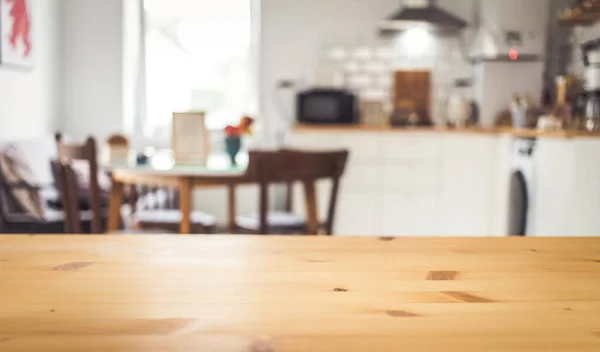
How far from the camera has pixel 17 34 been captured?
16.1ft

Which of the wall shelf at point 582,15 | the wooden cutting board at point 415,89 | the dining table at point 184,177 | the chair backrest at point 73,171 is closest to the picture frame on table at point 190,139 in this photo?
the dining table at point 184,177

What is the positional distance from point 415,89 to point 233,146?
274 cm

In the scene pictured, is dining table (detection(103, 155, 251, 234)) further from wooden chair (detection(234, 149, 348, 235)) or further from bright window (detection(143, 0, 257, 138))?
bright window (detection(143, 0, 257, 138))

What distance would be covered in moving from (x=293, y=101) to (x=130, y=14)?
Result: 61.3 inches

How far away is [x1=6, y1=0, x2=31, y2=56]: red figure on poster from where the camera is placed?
4824mm

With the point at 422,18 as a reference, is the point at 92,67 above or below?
below

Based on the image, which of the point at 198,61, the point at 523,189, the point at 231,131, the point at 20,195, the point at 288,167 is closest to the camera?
the point at 288,167

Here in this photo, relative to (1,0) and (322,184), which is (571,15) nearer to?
(322,184)

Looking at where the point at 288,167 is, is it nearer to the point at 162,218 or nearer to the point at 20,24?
the point at 162,218

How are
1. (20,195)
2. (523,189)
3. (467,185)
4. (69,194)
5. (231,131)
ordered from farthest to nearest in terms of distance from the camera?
1. (467,185)
2. (523,189)
3. (20,195)
4. (231,131)
5. (69,194)

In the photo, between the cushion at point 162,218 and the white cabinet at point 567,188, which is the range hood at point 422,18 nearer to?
the white cabinet at point 567,188

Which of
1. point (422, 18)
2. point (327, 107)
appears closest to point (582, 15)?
point (422, 18)

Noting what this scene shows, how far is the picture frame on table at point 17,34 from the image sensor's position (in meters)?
4.68

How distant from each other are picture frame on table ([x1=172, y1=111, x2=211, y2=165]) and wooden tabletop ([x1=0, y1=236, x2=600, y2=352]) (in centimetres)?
247
